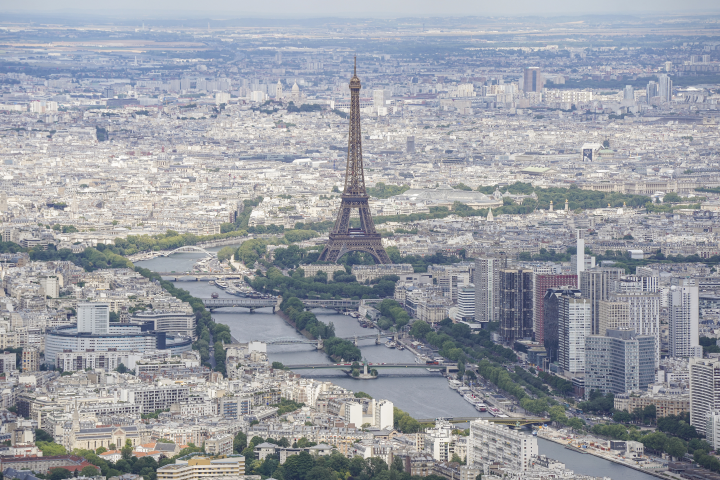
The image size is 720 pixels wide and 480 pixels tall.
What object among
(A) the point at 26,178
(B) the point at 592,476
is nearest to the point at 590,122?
(A) the point at 26,178

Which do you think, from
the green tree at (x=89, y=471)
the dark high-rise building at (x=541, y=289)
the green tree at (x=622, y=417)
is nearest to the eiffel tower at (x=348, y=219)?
the dark high-rise building at (x=541, y=289)

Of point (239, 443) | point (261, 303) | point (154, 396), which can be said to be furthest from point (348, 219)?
point (239, 443)

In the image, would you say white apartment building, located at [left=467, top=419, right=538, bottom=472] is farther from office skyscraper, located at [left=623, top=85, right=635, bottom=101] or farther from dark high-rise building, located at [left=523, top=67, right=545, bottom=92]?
dark high-rise building, located at [left=523, top=67, right=545, bottom=92]

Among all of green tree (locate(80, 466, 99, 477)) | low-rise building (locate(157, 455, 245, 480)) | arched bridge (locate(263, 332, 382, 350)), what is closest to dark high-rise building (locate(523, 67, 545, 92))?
arched bridge (locate(263, 332, 382, 350))

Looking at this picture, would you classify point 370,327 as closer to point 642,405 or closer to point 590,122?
point 642,405

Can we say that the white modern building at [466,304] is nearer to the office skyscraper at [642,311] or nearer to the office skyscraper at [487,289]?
the office skyscraper at [487,289]

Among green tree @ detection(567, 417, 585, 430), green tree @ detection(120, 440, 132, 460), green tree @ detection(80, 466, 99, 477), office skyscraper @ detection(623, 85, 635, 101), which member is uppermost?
green tree @ detection(80, 466, 99, 477)
